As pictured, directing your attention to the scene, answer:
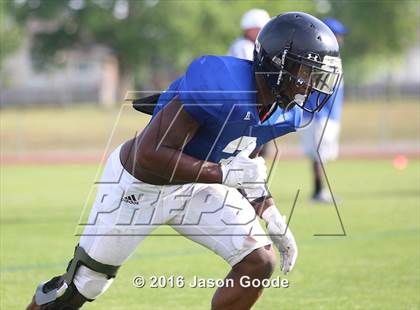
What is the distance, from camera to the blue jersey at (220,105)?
3.88m

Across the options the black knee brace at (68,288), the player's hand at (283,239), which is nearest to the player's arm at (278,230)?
the player's hand at (283,239)

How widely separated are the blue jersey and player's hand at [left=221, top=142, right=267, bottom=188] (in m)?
0.15

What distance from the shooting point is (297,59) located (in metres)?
4.05

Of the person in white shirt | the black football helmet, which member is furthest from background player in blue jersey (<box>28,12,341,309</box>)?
the person in white shirt

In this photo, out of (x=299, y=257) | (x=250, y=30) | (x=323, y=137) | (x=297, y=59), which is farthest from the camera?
(x=323, y=137)

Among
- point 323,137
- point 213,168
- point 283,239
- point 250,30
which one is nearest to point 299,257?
point 250,30

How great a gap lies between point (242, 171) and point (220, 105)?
12.7 inches

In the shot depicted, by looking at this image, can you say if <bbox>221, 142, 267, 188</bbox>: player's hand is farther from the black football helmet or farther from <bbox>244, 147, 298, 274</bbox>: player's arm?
the black football helmet

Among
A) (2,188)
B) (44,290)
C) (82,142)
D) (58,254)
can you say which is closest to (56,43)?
(82,142)

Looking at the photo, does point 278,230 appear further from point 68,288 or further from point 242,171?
point 68,288

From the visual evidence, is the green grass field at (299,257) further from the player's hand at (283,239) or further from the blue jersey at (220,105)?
the blue jersey at (220,105)

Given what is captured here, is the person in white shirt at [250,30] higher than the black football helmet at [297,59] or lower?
lower

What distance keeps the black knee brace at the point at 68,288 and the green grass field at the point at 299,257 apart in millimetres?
1173

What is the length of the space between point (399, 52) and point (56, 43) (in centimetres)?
2092
